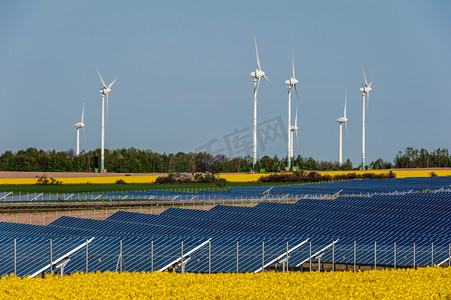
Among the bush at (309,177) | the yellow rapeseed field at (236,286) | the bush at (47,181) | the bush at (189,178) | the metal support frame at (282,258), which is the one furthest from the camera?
the bush at (309,177)

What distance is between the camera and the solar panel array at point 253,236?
3794 centimetres

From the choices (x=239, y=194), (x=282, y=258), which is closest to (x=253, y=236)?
(x=282, y=258)

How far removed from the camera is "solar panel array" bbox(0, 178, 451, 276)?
3794 centimetres

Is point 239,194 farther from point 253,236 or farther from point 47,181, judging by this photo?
point 253,236

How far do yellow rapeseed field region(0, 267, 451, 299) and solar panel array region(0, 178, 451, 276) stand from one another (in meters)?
11.9

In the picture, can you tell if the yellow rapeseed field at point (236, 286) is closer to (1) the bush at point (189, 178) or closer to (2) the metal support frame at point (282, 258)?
(2) the metal support frame at point (282, 258)

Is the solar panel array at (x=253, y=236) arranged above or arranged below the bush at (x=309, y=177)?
below

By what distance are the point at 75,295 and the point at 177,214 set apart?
47.7 meters

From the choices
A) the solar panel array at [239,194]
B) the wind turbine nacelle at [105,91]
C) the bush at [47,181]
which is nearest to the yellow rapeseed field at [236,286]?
the solar panel array at [239,194]

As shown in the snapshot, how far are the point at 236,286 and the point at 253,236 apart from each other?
1072 inches

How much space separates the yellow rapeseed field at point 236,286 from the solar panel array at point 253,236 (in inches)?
469

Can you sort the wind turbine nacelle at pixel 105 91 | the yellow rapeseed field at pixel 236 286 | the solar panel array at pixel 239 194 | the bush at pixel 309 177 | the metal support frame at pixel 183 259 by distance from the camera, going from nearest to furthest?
1. the yellow rapeseed field at pixel 236 286
2. the metal support frame at pixel 183 259
3. the solar panel array at pixel 239 194
4. the bush at pixel 309 177
5. the wind turbine nacelle at pixel 105 91

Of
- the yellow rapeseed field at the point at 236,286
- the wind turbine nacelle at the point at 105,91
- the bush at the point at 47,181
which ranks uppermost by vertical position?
the wind turbine nacelle at the point at 105,91

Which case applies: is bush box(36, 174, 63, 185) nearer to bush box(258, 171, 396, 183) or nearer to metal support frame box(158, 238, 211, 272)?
bush box(258, 171, 396, 183)
